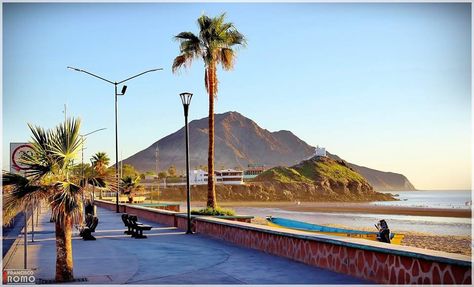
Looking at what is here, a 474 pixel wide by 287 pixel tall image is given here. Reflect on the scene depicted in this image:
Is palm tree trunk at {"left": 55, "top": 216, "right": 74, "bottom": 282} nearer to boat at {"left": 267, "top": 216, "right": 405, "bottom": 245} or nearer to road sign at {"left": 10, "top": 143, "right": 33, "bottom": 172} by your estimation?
road sign at {"left": 10, "top": 143, "right": 33, "bottom": 172}

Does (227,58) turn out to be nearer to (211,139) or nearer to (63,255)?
(211,139)

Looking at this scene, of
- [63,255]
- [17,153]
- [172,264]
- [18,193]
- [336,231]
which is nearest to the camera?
[18,193]

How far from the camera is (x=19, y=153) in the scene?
40.6ft

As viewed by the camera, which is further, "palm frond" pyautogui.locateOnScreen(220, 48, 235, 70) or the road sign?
"palm frond" pyautogui.locateOnScreen(220, 48, 235, 70)

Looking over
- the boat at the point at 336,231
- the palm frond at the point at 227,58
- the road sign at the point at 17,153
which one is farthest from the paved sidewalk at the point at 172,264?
the palm frond at the point at 227,58

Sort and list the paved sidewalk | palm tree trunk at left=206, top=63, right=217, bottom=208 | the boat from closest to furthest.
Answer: the paved sidewalk
the boat
palm tree trunk at left=206, top=63, right=217, bottom=208

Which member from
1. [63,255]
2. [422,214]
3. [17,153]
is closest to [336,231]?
[63,255]

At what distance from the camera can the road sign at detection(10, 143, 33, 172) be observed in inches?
463

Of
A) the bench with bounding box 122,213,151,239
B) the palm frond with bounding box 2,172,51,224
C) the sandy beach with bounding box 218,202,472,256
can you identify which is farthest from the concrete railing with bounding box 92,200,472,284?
the sandy beach with bounding box 218,202,472,256

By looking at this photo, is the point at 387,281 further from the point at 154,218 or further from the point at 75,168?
the point at 154,218

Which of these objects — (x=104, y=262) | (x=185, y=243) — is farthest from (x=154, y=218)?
(x=104, y=262)

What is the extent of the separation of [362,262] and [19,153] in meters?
7.49

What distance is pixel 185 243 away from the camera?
63.0 ft

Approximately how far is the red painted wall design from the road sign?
6485mm
